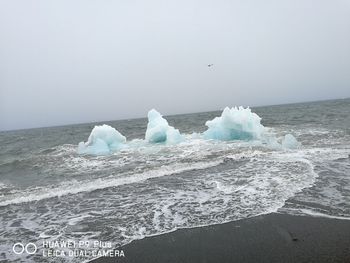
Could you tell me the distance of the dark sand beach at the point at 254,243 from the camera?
3648 mm

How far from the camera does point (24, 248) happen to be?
4.51m

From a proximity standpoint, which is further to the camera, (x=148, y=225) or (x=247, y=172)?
(x=247, y=172)

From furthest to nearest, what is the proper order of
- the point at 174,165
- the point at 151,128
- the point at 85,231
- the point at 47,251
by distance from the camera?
the point at 151,128 < the point at 174,165 < the point at 85,231 < the point at 47,251

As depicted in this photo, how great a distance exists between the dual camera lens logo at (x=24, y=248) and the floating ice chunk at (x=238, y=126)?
11845 mm

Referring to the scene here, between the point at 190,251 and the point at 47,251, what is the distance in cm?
202

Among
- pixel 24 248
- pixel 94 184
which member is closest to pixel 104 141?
pixel 94 184

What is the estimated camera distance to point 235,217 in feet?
16.5

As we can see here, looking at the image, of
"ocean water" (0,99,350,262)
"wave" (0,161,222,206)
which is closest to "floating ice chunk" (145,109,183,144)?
"ocean water" (0,99,350,262)

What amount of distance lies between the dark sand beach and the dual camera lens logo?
1.15 meters

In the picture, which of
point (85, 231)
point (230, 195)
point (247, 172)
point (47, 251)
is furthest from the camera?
point (247, 172)

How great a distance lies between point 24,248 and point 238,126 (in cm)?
1220

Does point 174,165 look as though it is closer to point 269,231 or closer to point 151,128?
point 269,231

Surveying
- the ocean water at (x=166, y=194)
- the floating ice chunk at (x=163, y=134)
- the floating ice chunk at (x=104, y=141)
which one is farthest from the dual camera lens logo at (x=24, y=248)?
the floating ice chunk at (x=163, y=134)

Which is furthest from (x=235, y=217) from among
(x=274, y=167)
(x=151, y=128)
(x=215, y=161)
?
(x=151, y=128)
